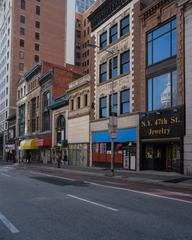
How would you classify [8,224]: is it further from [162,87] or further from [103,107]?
[103,107]

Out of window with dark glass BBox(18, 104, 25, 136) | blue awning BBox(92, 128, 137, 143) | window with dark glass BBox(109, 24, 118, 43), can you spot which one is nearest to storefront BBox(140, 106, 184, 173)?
blue awning BBox(92, 128, 137, 143)

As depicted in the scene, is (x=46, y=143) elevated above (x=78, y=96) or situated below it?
below

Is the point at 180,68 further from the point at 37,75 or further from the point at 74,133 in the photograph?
the point at 37,75

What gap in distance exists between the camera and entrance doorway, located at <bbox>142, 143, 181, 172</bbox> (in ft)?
98.8

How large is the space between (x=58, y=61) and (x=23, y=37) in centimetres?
1062

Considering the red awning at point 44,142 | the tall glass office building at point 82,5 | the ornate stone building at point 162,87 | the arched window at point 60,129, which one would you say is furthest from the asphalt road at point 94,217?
the tall glass office building at point 82,5

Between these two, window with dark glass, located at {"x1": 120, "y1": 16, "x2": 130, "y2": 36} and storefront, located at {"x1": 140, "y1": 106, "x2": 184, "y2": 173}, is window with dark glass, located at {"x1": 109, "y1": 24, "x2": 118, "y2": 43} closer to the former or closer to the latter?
window with dark glass, located at {"x1": 120, "y1": 16, "x2": 130, "y2": 36}

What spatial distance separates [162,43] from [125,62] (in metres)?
6.26

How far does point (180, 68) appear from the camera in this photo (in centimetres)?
2756

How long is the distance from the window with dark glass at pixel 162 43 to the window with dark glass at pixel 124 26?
13.3ft

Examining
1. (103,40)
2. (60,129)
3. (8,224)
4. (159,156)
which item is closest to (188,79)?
(159,156)

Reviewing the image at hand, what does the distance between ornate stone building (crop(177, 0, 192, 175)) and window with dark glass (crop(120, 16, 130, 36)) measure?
910 cm

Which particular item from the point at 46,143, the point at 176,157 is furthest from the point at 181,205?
the point at 46,143

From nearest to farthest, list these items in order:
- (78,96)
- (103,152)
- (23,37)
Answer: (103,152) → (78,96) → (23,37)
